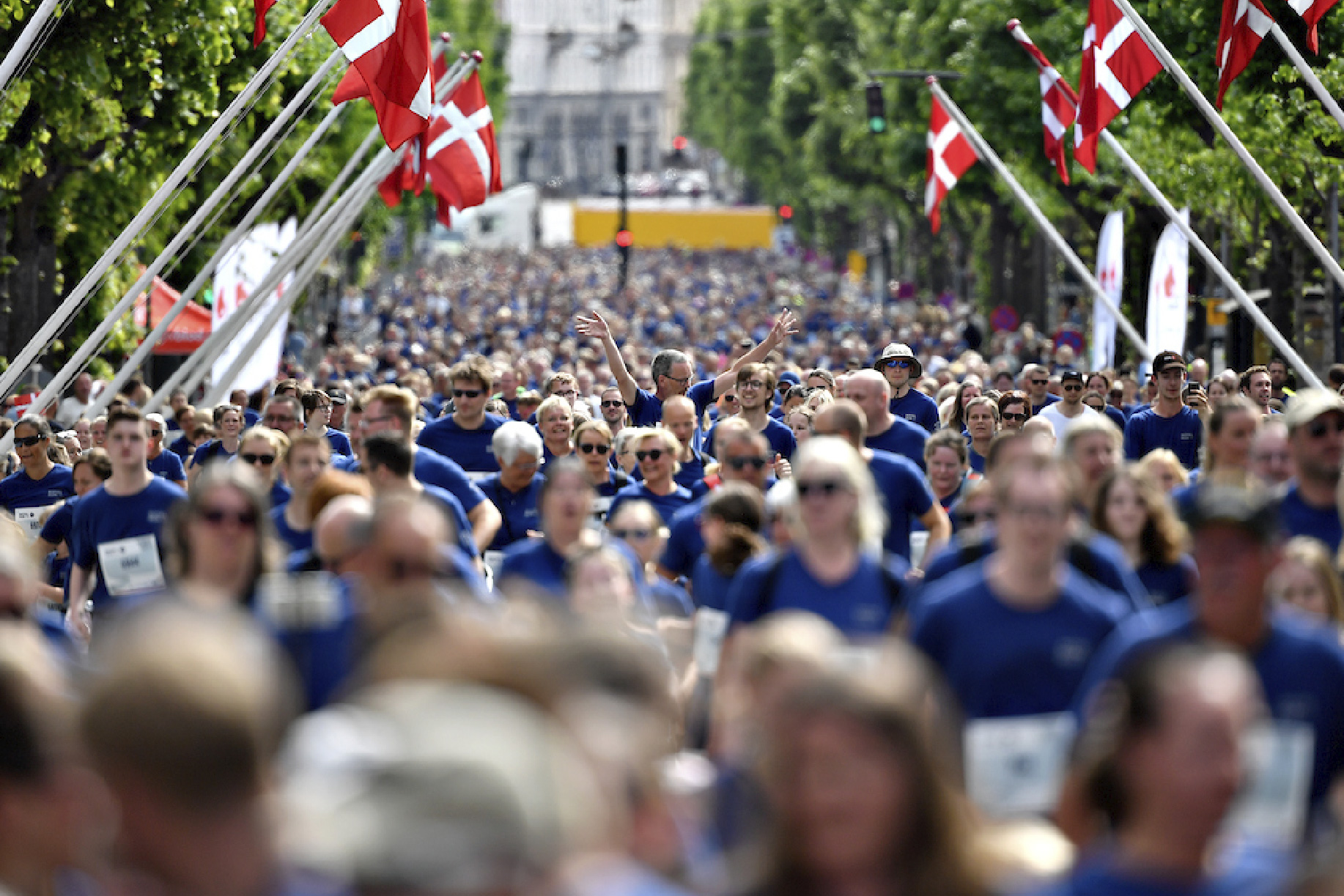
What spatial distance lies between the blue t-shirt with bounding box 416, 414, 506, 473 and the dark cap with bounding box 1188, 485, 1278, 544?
6.63 meters

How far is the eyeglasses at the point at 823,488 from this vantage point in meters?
6.65

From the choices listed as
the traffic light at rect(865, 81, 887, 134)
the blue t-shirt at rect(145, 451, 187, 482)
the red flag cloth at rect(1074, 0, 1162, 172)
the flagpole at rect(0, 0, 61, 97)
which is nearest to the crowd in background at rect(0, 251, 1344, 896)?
the blue t-shirt at rect(145, 451, 187, 482)

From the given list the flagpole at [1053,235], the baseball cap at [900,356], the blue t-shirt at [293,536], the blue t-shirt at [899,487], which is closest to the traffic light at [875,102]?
the flagpole at [1053,235]

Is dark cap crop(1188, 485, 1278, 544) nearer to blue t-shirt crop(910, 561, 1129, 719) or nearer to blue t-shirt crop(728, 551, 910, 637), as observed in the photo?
blue t-shirt crop(910, 561, 1129, 719)

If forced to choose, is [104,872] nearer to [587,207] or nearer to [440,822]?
[440,822]

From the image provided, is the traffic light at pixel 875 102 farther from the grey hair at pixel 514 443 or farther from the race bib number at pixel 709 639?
the race bib number at pixel 709 639

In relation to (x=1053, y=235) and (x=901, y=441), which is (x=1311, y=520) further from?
(x=1053, y=235)

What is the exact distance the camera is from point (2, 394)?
15.5 metres

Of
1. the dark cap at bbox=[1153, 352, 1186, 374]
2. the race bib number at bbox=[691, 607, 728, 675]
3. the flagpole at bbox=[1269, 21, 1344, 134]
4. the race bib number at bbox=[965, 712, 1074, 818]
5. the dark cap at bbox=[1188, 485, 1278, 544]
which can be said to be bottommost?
the race bib number at bbox=[965, 712, 1074, 818]

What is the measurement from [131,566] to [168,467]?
489cm

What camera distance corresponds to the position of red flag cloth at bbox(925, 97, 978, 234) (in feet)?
84.1

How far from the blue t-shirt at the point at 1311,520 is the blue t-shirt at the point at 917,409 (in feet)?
22.2

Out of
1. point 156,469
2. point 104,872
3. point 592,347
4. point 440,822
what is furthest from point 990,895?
point 592,347

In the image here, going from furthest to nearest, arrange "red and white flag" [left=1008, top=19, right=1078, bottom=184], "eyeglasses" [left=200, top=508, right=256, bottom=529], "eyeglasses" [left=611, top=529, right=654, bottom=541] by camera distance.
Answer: "red and white flag" [left=1008, top=19, right=1078, bottom=184]
"eyeglasses" [left=611, top=529, right=654, bottom=541]
"eyeglasses" [left=200, top=508, right=256, bottom=529]
